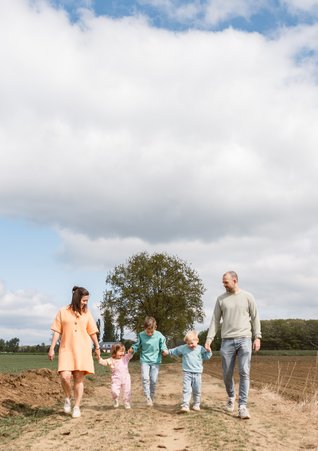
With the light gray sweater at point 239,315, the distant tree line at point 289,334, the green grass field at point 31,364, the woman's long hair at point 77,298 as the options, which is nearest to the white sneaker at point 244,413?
the light gray sweater at point 239,315

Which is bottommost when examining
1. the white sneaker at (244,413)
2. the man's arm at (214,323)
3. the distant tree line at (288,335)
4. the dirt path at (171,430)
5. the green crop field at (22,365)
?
the dirt path at (171,430)

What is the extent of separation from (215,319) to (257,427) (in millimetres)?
1922

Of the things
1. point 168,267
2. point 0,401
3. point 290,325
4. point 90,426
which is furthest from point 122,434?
point 290,325

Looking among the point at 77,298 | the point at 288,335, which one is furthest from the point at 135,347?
the point at 288,335

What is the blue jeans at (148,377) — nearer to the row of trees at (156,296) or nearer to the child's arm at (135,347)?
the child's arm at (135,347)

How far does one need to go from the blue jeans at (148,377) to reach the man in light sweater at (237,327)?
1.41m

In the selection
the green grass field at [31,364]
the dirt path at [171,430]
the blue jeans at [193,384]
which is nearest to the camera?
the dirt path at [171,430]

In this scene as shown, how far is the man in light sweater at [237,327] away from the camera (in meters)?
9.33

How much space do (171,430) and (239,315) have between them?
2.21 m

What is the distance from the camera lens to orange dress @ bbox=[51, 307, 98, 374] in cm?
910

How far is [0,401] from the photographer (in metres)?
10.8

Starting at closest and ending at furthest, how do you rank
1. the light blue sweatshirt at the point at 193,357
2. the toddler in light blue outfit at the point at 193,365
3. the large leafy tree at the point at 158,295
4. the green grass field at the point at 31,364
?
the toddler in light blue outfit at the point at 193,365
the light blue sweatshirt at the point at 193,357
the green grass field at the point at 31,364
the large leafy tree at the point at 158,295

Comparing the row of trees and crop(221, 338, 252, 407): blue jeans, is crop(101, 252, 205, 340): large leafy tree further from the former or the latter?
crop(221, 338, 252, 407): blue jeans

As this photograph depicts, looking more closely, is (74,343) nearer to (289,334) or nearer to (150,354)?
(150,354)
